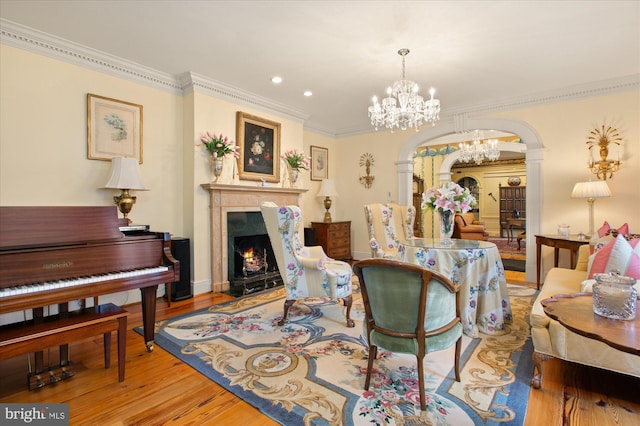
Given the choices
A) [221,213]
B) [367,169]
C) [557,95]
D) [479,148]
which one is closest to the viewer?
[221,213]

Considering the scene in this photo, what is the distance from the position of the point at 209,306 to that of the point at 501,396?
2.89 metres

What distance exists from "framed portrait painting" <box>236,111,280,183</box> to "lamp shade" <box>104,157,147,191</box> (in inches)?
57.9

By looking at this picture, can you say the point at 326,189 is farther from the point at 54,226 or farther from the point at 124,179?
the point at 54,226

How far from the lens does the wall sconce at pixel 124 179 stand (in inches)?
126

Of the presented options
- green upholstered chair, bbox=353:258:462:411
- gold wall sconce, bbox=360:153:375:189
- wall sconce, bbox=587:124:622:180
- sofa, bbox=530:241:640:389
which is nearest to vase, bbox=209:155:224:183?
green upholstered chair, bbox=353:258:462:411

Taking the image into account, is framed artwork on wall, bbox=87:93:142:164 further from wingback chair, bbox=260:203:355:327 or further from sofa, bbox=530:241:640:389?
sofa, bbox=530:241:640:389

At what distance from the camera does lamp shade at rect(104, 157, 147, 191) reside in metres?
3.20

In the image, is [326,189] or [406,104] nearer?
[406,104]

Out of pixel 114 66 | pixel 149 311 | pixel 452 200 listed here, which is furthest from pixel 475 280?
pixel 114 66

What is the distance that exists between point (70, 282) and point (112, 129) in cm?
223

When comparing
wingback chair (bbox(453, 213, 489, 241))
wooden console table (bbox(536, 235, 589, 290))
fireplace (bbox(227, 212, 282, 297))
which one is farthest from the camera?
wingback chair (bbox(453, 213, 489, 241))

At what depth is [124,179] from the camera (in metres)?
3.21

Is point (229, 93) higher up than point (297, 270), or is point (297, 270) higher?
point (229, 93)

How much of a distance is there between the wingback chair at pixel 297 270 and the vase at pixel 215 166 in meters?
1.44
